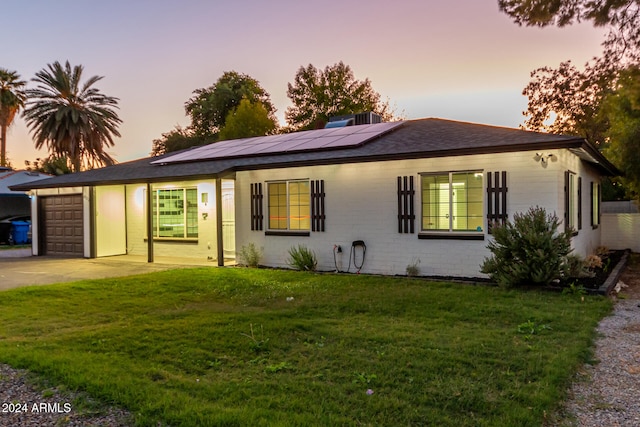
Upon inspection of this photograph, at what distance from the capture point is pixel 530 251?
323 inches

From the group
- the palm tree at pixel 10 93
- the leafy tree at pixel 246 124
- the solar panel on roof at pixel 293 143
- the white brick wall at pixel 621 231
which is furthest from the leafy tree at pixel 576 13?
the palm tree at pixel 10 93

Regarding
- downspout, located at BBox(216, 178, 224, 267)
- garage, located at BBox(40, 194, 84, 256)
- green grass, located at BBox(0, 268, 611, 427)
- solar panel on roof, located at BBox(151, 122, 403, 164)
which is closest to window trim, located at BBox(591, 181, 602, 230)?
solar panel on roof, located at BBox(151, 122, 403, 164)

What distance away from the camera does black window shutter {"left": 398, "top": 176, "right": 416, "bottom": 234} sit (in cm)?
1016

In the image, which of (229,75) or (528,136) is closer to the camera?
(528,136)

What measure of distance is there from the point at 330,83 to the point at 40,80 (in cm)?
2195

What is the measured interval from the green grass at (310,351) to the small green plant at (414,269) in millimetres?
1621

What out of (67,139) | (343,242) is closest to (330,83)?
(67,139)

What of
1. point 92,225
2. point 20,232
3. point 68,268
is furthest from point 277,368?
point 20,232

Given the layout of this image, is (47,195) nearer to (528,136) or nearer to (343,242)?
(343,242)

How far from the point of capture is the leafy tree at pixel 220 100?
42.3m

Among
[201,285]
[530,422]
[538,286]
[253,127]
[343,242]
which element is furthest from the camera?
[253,127]

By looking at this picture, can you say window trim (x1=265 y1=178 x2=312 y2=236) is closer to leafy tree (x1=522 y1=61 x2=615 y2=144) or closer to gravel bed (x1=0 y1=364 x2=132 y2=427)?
gravel bed (x1=0 y1=364 x2=132 y2=427)

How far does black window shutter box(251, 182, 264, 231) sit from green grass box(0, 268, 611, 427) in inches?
154

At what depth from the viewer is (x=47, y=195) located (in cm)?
1647
